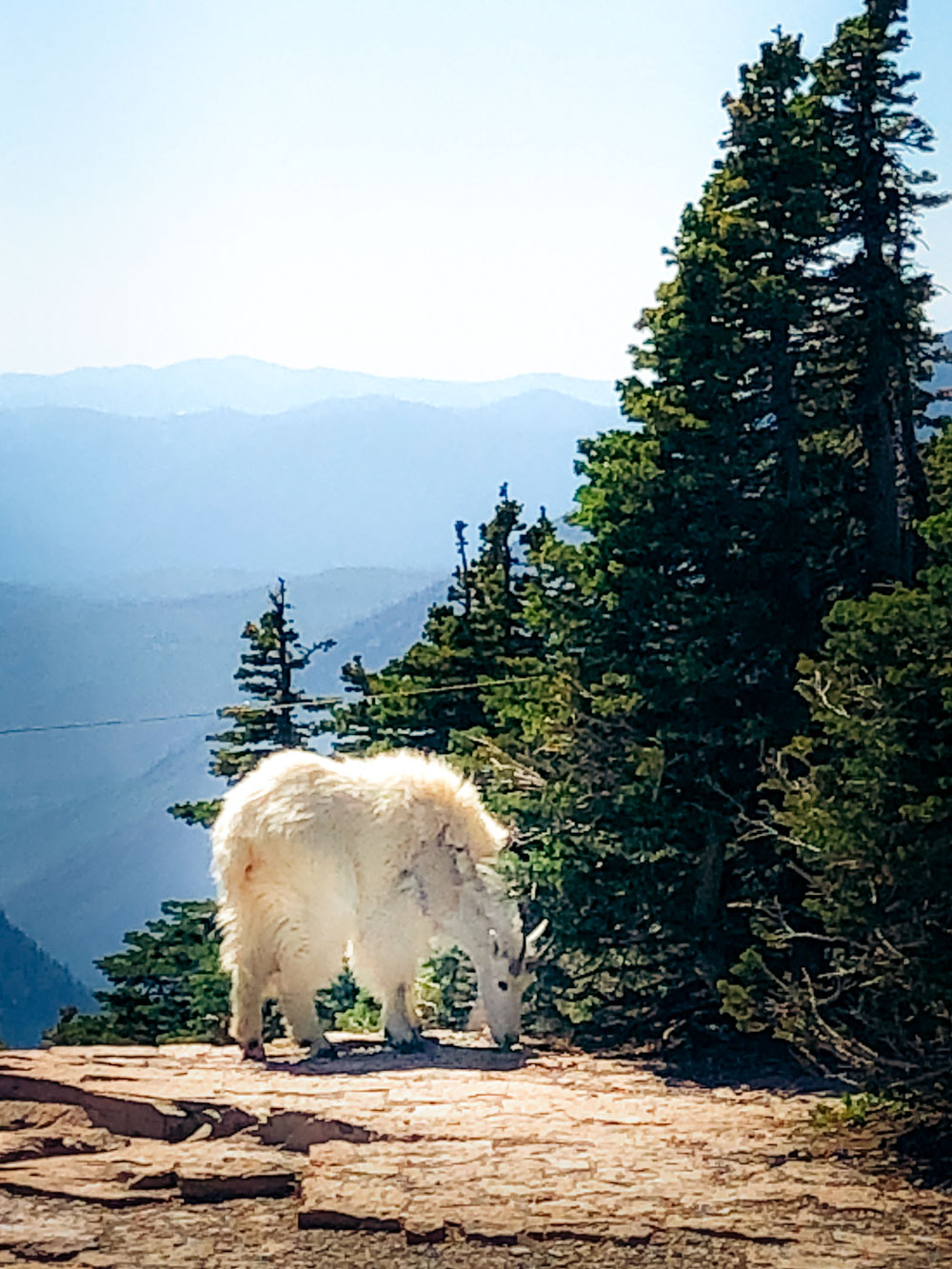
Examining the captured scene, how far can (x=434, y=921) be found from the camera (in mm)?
10273

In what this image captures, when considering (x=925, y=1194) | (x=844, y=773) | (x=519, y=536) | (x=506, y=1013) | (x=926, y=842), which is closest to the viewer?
(x=925, y=1194)

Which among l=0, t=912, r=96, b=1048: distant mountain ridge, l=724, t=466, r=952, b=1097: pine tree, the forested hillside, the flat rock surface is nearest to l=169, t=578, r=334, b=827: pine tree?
the forested hillside

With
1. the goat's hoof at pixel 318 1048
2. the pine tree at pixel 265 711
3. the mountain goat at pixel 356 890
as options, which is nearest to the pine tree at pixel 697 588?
the mountain goat at pixel 356 890

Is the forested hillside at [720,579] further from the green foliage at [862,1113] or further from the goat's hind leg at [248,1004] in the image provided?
the goat's hind leg at [248,1004]

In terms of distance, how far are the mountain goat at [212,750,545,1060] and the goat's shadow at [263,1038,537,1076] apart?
0.59ft

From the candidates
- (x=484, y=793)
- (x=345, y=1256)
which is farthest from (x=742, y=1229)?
(x=484, y=793)

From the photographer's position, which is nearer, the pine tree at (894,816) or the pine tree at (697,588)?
the pine tree at (894,816)

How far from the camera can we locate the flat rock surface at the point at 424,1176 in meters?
5.19

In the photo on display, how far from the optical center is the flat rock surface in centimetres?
519

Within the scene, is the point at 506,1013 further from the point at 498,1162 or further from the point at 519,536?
the point at 519,536

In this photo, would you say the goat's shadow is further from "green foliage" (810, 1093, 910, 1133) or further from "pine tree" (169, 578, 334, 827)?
"pine tree" (169, 578, 334, 827)

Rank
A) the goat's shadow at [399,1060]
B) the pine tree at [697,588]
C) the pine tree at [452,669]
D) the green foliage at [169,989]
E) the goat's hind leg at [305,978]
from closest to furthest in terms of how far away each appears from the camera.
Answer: the goat's shadow at [399,1060], the goat's hind leg at [305,978], the pine tree at [697,588], the green foliage at [169,989], the pine tree at [452,669]

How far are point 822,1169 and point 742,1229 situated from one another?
110cm

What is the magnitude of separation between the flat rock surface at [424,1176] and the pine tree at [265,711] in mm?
16027
